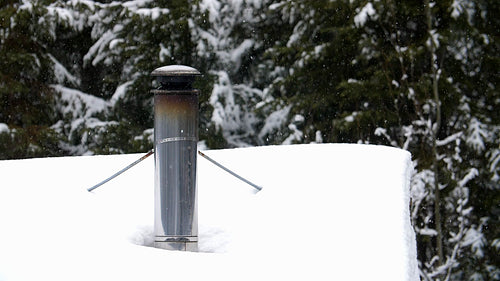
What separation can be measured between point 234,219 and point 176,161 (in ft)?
1.02

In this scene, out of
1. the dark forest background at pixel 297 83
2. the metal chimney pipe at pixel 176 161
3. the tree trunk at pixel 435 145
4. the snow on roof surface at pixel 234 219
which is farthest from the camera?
the dark forest background at pixel 297 83

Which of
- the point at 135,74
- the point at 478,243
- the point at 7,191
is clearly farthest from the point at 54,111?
the point at 7,191

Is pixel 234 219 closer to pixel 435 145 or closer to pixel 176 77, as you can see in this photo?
pixel 176 77

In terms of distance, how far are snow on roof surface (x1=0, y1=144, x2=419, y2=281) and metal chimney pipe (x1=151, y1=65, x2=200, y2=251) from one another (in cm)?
9

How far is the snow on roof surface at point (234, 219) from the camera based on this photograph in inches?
74.8

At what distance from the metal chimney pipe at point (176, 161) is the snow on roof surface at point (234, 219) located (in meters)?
0.09

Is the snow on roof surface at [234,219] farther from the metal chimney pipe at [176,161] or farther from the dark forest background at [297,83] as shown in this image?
the dark forest background at [297,83]

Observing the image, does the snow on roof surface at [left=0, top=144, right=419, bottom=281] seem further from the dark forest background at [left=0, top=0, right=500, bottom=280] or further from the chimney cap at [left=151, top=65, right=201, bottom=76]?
the dark forest background at [left=0, top=0, right=500, bottom=280]

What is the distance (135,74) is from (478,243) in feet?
16.8

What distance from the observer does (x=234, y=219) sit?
8.59ft

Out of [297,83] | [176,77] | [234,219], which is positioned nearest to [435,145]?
[297,83]

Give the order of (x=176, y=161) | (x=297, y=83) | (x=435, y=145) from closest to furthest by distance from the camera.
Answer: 1. (x=176, y=161)
2. (x=435, y=145)
3. (x=297, y=83)

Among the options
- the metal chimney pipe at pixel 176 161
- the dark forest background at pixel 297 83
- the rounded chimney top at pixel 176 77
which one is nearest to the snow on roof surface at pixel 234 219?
the metal chimney pipe at pixel 176 161

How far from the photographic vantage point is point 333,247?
2.12 metres
